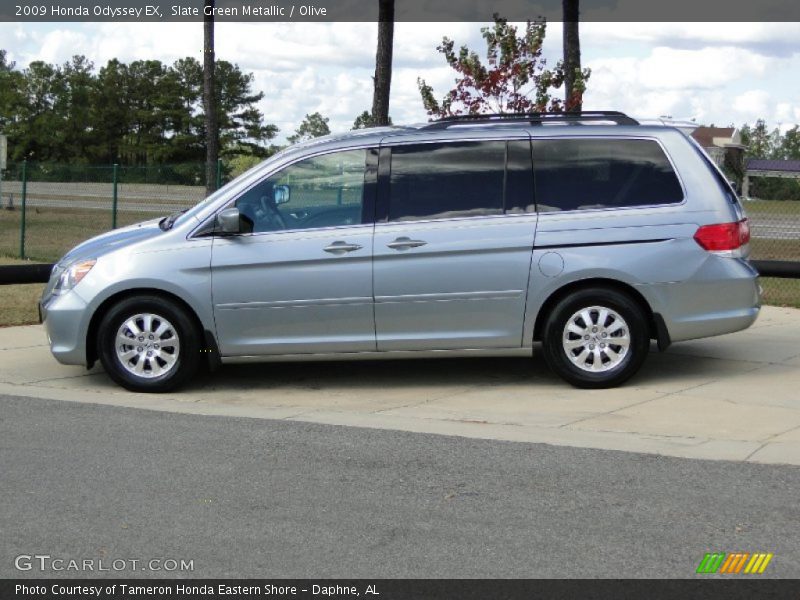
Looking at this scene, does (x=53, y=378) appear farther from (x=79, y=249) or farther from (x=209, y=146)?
(x=209, y=146)

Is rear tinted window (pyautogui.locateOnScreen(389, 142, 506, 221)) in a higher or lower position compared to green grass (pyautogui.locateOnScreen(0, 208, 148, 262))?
higher

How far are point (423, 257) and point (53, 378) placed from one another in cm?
322

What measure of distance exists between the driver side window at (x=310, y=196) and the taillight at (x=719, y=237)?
253 cm

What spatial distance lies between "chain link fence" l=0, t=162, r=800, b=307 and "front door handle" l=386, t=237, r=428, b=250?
14.1m

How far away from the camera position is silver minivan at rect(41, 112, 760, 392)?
8.91m

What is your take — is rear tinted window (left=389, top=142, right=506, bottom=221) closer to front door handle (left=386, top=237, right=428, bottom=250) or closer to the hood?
front door handle (left=386, top=237, right=428, bottom=250)

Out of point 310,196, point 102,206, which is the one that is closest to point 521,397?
point 310,196

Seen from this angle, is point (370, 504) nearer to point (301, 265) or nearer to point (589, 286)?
point (301, 265)

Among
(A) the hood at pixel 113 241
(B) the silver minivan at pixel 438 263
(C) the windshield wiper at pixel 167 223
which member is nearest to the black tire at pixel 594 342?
(B) the silver minivan at pixel 438 263

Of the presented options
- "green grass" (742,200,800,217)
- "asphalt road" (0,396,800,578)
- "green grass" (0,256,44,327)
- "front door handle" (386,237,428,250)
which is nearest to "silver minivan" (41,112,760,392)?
"front door handle" (386,237,428,250)

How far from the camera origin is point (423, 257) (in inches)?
351
